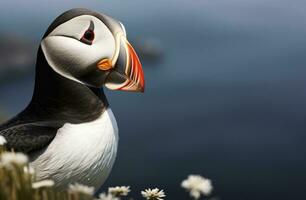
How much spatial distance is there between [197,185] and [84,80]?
2.30m

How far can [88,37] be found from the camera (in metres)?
5.43

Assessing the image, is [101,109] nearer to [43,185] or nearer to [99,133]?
[99,133]

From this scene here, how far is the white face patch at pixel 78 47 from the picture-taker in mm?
5402

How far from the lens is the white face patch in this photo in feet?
17.7

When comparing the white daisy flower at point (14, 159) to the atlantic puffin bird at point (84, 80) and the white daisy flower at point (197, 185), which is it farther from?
the atlantic puffin bird at point (84, 80)

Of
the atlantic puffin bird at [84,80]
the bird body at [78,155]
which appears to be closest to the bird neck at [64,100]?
the atlantic puffin bird at [84,80]

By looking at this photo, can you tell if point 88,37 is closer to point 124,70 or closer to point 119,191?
point 124,70

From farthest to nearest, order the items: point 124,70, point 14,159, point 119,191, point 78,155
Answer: point 124,70, point 78,155, point 119,191, point 14,159

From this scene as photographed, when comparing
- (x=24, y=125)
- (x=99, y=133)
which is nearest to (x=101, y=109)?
(x=99, y=133)

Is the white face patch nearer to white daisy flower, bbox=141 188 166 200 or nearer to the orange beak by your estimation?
the orange beak

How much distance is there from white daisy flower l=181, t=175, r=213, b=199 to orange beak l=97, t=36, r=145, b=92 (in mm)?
2054

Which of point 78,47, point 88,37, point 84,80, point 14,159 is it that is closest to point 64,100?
point 84,80

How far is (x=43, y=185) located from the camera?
3416mm

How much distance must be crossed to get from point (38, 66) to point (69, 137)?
0.93 metres
